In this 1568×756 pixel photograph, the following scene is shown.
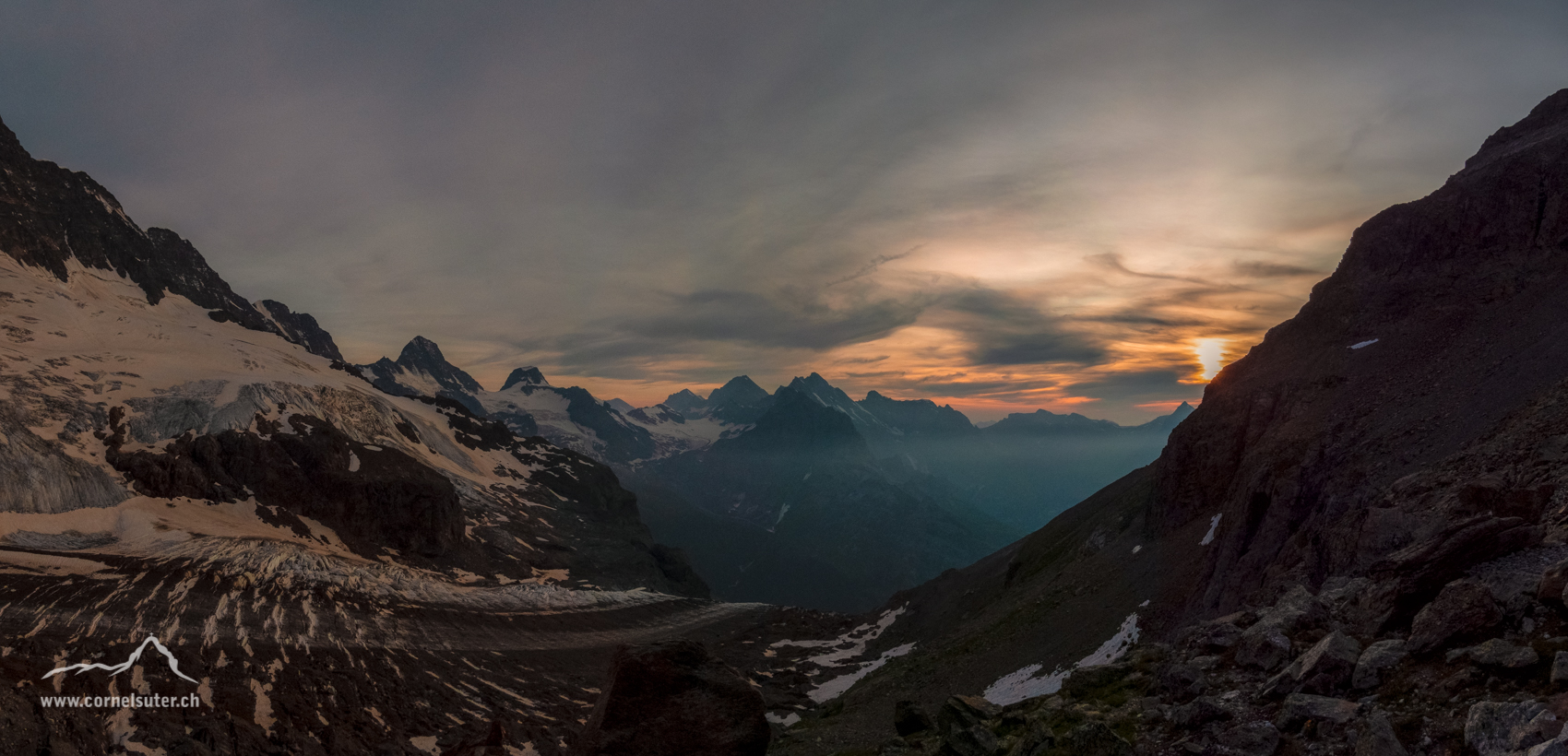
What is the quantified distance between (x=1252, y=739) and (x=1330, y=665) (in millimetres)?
2540

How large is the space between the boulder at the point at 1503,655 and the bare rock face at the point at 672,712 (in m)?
20.3

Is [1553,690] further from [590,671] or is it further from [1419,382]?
[590,671]

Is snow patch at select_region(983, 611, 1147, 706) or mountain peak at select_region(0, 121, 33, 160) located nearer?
snow patch at select_region(983, 611, 1147, 706)

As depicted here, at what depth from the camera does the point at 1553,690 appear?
9.65m

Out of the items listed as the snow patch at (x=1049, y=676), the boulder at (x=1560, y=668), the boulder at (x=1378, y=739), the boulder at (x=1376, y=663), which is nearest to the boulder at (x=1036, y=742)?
the boulder at (x=1376, y=663)

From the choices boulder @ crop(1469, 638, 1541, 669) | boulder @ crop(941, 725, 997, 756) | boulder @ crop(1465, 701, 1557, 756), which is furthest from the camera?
boulder @ crop(941, 725, 997, 756)

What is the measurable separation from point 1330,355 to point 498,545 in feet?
491

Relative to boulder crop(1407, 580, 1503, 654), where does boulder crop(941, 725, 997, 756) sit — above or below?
below

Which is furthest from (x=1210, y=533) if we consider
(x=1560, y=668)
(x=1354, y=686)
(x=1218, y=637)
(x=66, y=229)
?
(x=66, y=229)

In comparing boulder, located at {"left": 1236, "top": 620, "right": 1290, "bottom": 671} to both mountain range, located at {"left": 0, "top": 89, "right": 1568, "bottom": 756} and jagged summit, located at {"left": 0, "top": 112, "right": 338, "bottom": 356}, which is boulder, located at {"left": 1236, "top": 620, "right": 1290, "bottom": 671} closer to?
mountain range, located at {"left": 0, "top": 89, "right": 1568, "bottom": 756}

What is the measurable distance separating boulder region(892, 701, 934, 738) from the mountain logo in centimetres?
5232

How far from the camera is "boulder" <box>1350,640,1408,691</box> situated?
12.2 metres

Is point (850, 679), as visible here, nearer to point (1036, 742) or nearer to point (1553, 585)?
point (1036, 742)

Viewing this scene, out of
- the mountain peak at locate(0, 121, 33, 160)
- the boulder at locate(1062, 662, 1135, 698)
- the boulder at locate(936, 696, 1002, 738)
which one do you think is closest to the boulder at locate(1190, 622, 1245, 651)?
the boulder at locate(1062, 662, 1135, 698)
